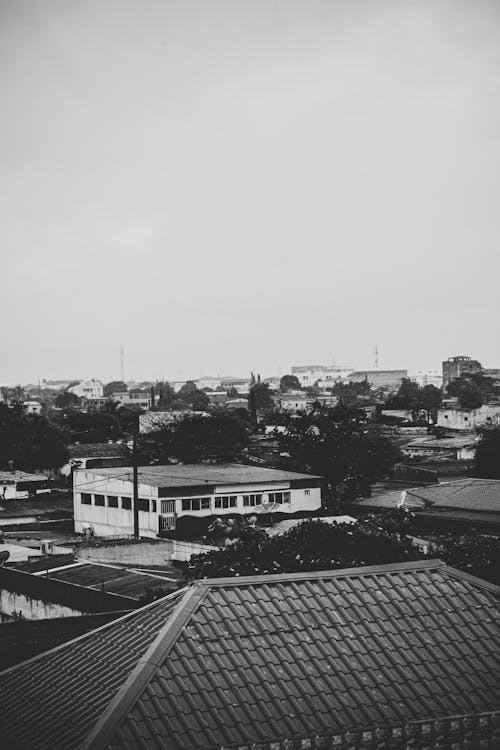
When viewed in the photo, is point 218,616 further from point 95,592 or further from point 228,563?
point 95,592

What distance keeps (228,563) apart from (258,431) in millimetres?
54893

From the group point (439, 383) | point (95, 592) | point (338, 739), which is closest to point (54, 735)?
point (338, 739)

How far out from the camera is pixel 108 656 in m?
7.55

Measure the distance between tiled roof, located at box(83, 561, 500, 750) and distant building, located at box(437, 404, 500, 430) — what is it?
67.7 metres

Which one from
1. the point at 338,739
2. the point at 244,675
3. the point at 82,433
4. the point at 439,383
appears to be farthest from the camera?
the point at 439,383

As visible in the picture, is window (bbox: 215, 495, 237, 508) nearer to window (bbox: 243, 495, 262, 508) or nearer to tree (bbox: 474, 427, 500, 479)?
window (bbox: 243, 495, 262, 508)

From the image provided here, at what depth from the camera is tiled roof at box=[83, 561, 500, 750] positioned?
6215mm

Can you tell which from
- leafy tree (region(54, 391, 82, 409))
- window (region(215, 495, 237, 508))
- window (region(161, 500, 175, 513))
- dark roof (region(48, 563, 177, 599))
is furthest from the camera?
leafy tree (region(54, 391, 82, 409))

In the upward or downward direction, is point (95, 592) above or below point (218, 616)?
below

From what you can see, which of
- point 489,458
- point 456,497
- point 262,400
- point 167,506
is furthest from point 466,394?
point 167,506

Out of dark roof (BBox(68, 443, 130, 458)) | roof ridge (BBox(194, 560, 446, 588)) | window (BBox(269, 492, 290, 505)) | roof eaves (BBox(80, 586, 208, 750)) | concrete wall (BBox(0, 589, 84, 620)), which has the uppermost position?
roof ridge (BBox(194, 560, 446, 588))

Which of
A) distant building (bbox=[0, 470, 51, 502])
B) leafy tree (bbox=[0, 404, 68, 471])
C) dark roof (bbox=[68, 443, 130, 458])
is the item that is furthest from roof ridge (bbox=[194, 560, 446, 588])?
dark roof (bbox=[68, 443, 130, 458])

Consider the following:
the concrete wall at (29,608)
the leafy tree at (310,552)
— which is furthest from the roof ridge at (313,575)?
the concrete wall at (29,608)

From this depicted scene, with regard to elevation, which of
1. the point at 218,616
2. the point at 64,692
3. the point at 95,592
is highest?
the point at 218,616
